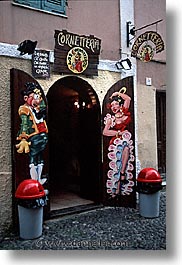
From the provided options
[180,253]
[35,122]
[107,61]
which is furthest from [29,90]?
[180,253]

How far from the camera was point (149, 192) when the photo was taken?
2.99 metres

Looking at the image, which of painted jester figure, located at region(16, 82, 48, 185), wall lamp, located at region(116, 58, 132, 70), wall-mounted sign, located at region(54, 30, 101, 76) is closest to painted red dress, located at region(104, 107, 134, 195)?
wall lamp, located at region(116, 58, 132, 70)

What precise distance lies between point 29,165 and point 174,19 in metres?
1.71

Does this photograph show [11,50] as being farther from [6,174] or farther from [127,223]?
[127,223]

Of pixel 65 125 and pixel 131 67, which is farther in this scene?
pixel 65 125

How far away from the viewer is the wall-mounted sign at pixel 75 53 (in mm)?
3123

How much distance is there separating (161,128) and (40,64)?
1.24 meters

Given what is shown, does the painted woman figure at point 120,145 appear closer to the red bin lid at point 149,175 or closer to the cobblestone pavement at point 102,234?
the red bin lid at point 149,175

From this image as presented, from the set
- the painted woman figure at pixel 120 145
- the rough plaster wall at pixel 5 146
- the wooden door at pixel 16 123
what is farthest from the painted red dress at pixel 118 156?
the rough plaster wall at pixel 5 146

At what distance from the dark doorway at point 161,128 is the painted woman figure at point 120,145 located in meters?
0.45

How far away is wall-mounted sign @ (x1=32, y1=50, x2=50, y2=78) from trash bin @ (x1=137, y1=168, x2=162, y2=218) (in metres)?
1.29

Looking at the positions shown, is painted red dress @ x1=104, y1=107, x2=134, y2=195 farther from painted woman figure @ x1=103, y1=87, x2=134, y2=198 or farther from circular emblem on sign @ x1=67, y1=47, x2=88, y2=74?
circular emblem on sign @ x1=67, y1=47, x2=88, y2=74

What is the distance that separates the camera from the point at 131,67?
3.43 meters

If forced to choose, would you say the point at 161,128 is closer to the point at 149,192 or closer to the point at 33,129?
the point at 149,192
